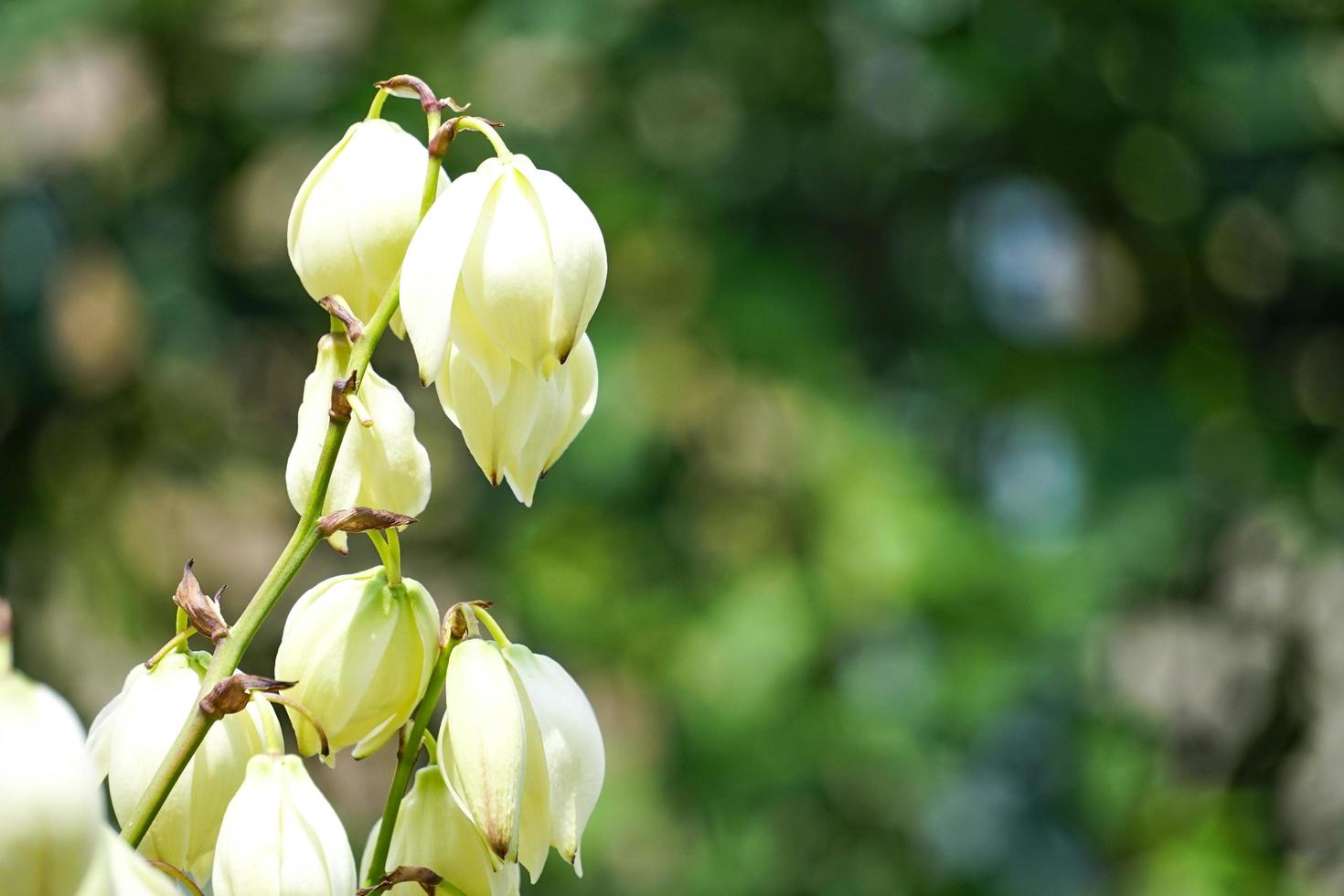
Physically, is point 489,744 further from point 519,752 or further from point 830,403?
point 830,403

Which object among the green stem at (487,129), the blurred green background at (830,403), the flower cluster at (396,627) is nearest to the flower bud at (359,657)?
the flower cluster at (396,627)

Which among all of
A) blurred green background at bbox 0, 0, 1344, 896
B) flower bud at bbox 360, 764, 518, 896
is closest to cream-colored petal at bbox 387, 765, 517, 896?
flower bud at bbox 360, 764, 518, 896

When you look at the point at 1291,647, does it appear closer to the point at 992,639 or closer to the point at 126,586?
the point at 992,639

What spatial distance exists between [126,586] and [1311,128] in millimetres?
1359

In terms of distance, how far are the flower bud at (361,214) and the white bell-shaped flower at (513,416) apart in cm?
3

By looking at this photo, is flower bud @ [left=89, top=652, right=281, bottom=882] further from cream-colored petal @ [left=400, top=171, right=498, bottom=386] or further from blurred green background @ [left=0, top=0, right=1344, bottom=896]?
blurred green background @ [left=0, top=0, right=1344, bottom=896]

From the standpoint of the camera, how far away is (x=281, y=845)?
12.3 inches

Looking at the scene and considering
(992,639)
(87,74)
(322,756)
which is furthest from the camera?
(87,74)

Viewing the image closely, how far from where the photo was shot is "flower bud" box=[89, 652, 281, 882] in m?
0.34

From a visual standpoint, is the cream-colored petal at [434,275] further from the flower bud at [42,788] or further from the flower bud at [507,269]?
the flower bud at [42,788]

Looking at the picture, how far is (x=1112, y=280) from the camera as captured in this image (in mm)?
1706

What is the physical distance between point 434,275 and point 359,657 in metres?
0.09

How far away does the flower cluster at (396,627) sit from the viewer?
0.32m

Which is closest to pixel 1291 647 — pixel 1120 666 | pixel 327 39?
pixel 1120 666
